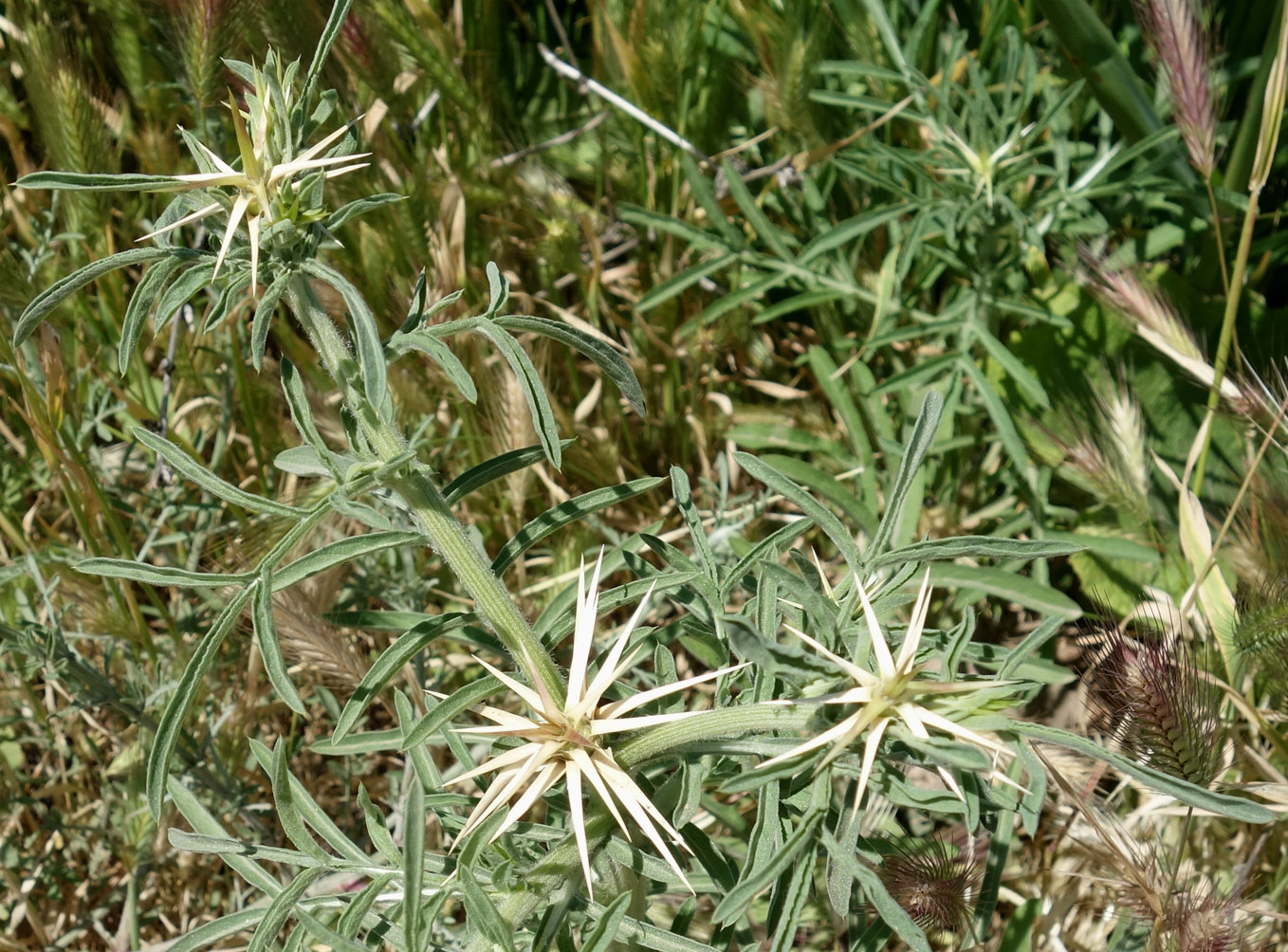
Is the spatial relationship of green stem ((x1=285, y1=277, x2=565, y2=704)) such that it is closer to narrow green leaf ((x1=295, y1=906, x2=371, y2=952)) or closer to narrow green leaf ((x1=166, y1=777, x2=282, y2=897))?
narrow green leaf ((x1=295, y1=906, x2=371, y2=952))

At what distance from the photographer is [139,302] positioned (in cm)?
101

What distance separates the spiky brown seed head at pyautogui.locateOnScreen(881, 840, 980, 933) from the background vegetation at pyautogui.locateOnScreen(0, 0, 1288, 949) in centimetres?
24

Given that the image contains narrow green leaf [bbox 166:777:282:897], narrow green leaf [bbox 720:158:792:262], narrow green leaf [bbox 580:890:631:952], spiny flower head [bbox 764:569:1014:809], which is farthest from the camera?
narrow green leaf [bbox 720:158:792:262]

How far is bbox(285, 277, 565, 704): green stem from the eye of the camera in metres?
1.02

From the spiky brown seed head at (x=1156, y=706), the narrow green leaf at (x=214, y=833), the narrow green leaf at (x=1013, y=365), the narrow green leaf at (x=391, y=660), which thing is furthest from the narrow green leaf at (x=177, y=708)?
the narrow green leaf at (x=1013, y=365)

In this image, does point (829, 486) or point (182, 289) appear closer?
point (182, 289)

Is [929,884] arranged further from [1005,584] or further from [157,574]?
[157,574]

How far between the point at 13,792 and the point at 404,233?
122 cm

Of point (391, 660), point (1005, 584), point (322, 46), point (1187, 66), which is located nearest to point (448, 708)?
point (391, 660)

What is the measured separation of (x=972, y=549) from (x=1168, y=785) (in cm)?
27

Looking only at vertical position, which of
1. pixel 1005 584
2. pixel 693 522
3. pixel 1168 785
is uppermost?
pixel 693 522

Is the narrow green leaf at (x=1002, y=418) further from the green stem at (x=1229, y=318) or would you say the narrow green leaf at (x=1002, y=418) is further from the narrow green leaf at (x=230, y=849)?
the narrow green leaf at (x=230, y=849)

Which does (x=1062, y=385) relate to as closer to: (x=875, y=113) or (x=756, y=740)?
(x=875, y=113)

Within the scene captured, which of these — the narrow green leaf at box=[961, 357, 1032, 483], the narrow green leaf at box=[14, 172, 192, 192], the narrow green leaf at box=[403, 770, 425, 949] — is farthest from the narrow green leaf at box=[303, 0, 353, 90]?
the narrow green leaf at box=[961, 357, 1032, 483]
